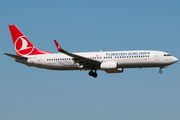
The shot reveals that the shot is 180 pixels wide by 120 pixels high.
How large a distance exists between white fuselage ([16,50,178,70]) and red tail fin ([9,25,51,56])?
198 centimetres

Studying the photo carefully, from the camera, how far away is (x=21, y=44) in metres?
60.3

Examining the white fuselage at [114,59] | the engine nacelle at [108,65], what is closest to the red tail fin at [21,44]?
the white fuselage at [114,59]

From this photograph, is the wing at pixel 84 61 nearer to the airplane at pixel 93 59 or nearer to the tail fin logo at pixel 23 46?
the airplane at pixel 93 59

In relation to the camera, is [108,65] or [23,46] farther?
[23,46]

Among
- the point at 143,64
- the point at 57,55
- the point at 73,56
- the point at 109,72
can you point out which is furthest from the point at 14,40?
the point at 143,64

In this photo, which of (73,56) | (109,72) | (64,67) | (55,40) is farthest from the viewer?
(109,72)

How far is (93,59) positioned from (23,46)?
13617mm

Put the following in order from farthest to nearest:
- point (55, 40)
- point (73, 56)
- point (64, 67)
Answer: point (64, 67)
point (73, 56)
point (55, 40)

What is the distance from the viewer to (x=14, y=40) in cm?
6056

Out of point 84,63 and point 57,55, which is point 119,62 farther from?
point 57,55

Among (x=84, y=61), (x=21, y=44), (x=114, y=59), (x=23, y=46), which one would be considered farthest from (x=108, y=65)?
(x=21, y=44)

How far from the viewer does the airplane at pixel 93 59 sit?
53.5 metres

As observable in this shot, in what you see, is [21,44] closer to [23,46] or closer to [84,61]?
[23,46]

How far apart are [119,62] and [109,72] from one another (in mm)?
6320
